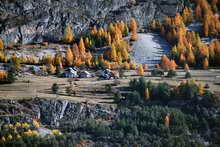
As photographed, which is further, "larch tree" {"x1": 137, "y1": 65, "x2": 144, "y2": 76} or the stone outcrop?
"larch tree" {"x1": 137, "y1": 65, "x2": 144, "y2": 76}

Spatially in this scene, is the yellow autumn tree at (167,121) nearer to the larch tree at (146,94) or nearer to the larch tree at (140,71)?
the larch tree at (146,94)

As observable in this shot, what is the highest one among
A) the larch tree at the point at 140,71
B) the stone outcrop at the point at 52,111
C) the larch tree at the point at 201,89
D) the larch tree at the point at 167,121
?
the larch tree at the point at 140,71

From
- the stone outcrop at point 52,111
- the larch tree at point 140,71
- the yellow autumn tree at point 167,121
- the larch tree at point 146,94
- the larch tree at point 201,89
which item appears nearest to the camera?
the yellow autumn tree at point 167,121

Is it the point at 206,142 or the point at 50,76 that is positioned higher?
the point at 50,76

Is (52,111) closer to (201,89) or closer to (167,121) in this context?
(167,121)

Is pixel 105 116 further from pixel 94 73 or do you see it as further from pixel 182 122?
pixel 94 73

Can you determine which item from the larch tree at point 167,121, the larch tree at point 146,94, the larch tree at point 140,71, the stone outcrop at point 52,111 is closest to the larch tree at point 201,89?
the larch tree at point 146,94

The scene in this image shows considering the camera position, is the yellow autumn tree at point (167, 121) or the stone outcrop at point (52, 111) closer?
the yellow autumn tree at point (167, 121)

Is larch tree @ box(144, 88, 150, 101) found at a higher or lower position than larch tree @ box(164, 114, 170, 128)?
higher

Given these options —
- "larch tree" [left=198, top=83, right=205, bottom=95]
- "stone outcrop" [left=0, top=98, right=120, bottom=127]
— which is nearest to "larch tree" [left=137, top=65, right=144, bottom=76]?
"larch tree" [left=198, top=83, right=205, bottom=95]

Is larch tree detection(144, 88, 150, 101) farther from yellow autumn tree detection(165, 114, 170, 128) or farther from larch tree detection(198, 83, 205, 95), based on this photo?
yellow autumn tree detection(165, 114, 170, 128)

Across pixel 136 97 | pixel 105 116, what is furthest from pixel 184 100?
pixel 105 116
